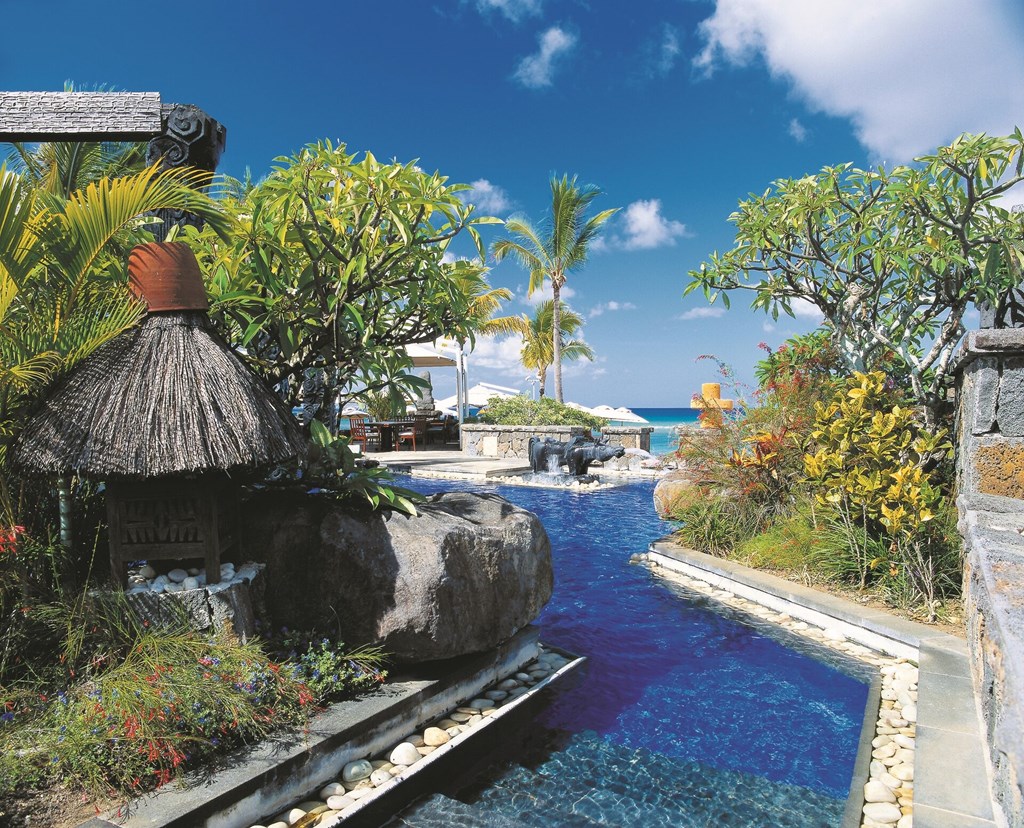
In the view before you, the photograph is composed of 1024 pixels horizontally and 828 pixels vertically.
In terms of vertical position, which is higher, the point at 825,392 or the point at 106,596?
the point at 825,392

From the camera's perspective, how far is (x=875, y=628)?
5.24 meters

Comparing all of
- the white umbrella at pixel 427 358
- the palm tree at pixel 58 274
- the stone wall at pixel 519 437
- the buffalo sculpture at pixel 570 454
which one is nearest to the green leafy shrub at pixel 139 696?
the palm tree at pixel 58 274

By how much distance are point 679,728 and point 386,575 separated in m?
2.11

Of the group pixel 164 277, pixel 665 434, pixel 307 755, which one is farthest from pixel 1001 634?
pixel 665 434

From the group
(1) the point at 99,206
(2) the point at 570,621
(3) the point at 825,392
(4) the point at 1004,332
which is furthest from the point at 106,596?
(3) the point at 825,392

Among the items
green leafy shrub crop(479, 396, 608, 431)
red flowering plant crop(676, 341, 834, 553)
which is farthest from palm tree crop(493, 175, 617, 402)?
red flowering plant crop(676, 341, 834, 553)

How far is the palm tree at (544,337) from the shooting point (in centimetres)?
3125

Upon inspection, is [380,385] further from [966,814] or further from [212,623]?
[966,814]

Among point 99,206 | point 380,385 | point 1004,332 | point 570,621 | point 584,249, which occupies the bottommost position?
point 570,621

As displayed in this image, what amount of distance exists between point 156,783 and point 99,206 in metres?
2.91

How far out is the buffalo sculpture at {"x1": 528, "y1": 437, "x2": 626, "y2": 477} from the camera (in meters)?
15.6

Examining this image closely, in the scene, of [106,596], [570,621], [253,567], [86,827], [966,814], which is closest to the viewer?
[86,827]

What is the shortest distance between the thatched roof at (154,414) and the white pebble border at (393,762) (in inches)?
65.7

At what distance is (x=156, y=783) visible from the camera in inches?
113
